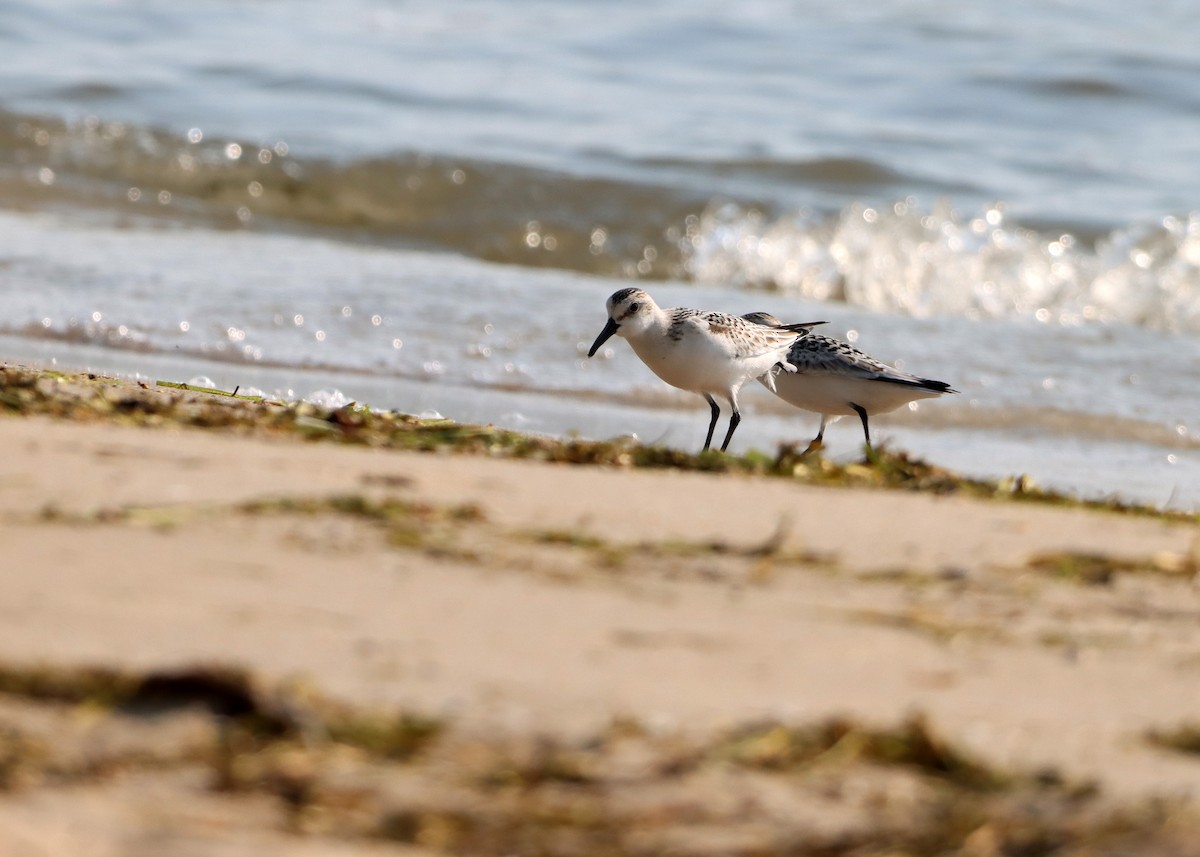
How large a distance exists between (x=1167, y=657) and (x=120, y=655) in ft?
5.86

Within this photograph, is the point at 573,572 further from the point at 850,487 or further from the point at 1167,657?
the point at 850,487

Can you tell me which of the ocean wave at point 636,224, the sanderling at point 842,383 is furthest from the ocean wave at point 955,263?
the sanderling at point 842,383

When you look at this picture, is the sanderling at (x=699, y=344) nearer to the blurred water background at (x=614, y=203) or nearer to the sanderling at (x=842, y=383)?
the sanderling at (x=842, y=383)

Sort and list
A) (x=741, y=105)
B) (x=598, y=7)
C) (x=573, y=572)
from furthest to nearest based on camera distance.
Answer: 1. (x=598, y=7)
2. (x=741, y=105)
3. (x=573, y=572)

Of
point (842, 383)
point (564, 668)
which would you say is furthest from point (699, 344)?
point (564, 668)

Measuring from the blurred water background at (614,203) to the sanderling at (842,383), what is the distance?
67 centimetres

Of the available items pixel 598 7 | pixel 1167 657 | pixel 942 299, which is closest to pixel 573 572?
pixel 1167 657

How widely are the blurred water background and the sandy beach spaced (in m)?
3.61

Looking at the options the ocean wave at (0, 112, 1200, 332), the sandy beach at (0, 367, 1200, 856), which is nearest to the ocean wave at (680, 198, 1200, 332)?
the ocean wave at (0, 112, 1200, 332)

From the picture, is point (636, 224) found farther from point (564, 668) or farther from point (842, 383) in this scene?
point (564, 668)

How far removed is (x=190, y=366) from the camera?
8.04 meters

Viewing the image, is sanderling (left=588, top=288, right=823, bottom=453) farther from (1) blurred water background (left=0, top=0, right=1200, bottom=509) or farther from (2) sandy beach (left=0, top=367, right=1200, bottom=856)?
(2) sandy beach (left=0, top=367, right=1200, bottom=856)

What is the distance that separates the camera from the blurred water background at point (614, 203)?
8.46 metres

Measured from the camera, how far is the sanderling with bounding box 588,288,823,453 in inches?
255
